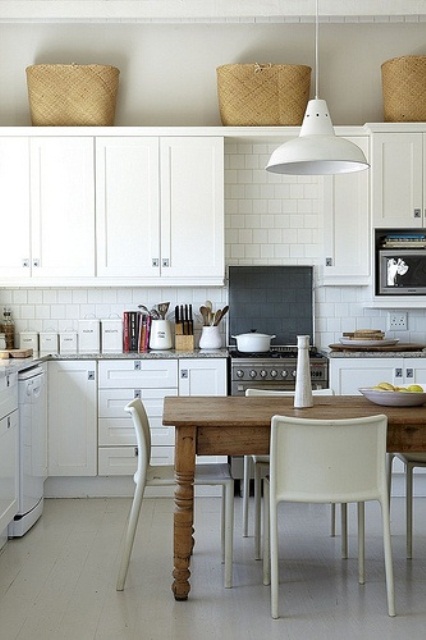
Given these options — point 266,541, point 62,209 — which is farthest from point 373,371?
point 62,209

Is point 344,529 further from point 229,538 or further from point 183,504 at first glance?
point 183,504

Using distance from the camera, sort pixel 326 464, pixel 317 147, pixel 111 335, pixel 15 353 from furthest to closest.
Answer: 1. pixel 111 335
2. pixel 15 353
3. pixel 317 147
4. pixel 326 464

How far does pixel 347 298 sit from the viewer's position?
6.24 meters

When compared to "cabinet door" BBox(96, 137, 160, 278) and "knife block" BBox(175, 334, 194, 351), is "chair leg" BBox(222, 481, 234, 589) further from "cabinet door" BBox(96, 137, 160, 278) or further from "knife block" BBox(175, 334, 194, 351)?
"cabinet door" BBox(96, 137, 160, 278)

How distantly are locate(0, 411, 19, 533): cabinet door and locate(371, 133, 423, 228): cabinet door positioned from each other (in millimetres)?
2839

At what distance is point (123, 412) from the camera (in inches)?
221

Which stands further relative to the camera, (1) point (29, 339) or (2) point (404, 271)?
(1) point (29, 339)

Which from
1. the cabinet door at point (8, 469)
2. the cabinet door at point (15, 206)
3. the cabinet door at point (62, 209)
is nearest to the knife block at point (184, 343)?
the cabinet door at point (62, 209)

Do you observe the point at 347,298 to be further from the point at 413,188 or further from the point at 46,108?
the point at 46,108

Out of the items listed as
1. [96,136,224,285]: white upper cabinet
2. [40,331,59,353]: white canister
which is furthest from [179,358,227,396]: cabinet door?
[40,331,59,353]: white canister

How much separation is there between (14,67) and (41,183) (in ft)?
3.34

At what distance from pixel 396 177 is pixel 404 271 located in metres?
0.65

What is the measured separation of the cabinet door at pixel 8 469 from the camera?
167 inches

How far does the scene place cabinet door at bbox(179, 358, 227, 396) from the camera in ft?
18.4
